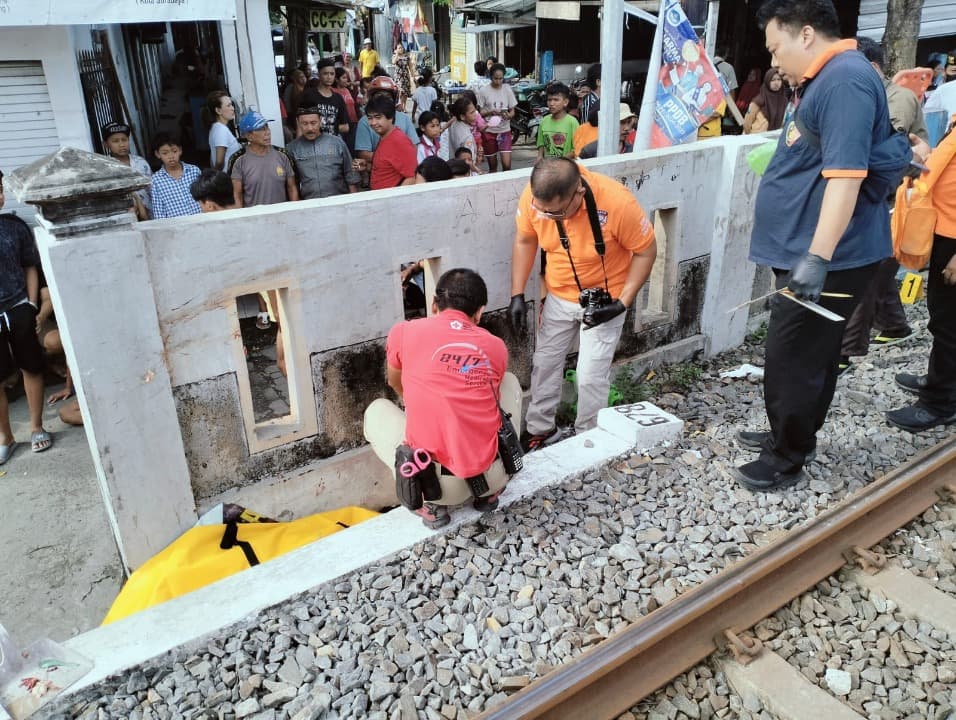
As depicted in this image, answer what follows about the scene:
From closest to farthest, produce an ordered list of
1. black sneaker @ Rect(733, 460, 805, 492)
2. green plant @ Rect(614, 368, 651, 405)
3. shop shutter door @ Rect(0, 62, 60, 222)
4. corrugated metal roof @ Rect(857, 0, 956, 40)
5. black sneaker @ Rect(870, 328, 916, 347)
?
1. black sneaker @ Rect(733, 460, 805, 492)
2. green plant @ Rect(614, 368, 651, 405)
3. black sneaker @ Rect(870, 328, 916, 347)
4. shop shutter door @ Rect(0, 62, 60, 222)
5. corrugated metal roof @ Rect(857, 0, 956, 40)

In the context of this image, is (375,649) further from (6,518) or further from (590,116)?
(590,116)

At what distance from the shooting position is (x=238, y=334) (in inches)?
162

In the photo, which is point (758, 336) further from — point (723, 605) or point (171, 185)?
point (171, 185)

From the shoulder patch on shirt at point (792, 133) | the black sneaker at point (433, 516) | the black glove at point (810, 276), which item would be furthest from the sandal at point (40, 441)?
the shoulder patch on shirt at point (792, 133)

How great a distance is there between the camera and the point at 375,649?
10.1 feet

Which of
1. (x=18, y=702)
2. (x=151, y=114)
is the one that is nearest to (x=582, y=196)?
(x=18, y=702)

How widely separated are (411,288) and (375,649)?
147 inches

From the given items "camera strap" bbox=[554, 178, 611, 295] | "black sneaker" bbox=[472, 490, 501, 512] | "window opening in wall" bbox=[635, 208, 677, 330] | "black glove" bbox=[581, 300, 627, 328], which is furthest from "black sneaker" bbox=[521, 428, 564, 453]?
"black sneaker" bbox=[472, 490, 501, 512]

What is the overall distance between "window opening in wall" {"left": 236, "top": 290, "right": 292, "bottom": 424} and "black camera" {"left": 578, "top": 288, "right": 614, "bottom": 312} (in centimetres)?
209

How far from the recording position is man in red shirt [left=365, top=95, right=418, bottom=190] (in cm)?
739

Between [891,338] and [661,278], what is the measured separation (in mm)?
2121

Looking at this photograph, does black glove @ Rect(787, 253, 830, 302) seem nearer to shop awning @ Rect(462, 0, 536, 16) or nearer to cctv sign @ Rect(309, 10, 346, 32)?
cctv sign @ Rect(309, 10, 346, 32)

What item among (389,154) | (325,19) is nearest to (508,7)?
(325,19)

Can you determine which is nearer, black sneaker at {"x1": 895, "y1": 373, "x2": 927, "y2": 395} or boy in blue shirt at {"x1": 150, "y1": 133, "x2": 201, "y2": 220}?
black sneaker at {"x1": 895, "y1": 373, "x2": 927, "y2": 395}
